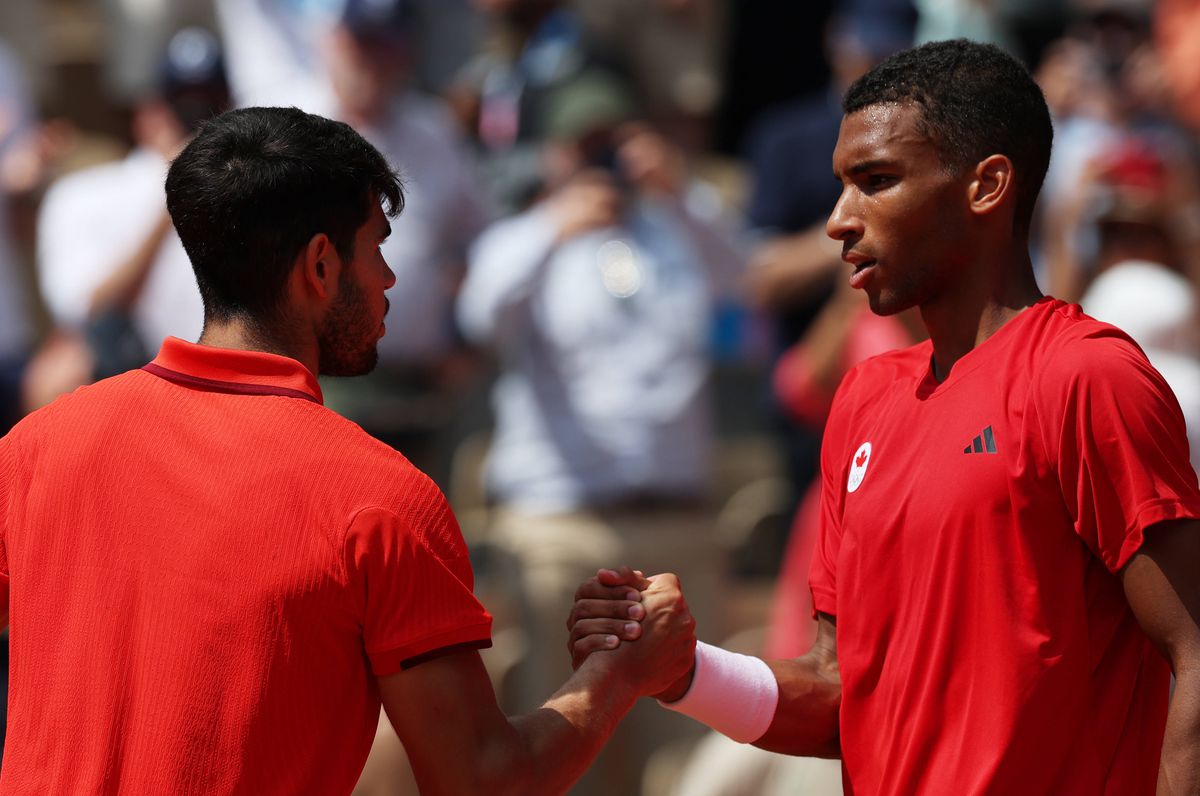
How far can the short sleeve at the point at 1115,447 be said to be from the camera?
107 inches

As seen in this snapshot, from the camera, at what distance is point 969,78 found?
3053mm

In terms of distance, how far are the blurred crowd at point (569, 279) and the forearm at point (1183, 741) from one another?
3.14m

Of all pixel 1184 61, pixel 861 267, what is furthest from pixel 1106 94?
pixel 861 267

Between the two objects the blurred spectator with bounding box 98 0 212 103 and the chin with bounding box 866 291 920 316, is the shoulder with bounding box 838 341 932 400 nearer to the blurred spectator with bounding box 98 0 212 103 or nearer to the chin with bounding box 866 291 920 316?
the chin with bounding box 866 291 920 316

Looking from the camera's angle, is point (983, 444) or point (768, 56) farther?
point (768, 56)

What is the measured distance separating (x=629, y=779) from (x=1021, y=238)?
4.29 m

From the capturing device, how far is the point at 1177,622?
272 centimetres

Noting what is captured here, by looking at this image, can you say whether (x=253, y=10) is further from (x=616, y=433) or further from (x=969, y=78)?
(x=969, y=78)

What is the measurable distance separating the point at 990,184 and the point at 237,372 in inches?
51.5

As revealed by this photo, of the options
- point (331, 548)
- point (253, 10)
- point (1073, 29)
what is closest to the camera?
point (331, 548)

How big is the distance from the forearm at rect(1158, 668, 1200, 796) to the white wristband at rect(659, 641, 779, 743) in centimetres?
82

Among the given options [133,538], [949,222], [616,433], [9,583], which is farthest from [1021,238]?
[616,433]

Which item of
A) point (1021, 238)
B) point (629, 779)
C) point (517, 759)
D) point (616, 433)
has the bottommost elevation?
point (629, 779)

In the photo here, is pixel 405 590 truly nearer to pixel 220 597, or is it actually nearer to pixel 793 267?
pixel 220 597
